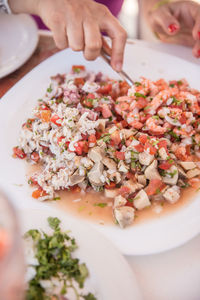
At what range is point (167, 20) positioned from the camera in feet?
5.52

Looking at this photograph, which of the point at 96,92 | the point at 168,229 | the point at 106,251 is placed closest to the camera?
the point at 106,251

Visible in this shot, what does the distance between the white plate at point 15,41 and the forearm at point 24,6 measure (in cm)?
4

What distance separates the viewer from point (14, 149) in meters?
1.29

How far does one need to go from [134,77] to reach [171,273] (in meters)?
0.98

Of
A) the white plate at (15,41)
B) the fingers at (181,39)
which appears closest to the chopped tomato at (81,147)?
the white plate at (15,41)

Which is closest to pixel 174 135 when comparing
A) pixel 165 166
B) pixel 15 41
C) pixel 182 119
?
pixel 182 119

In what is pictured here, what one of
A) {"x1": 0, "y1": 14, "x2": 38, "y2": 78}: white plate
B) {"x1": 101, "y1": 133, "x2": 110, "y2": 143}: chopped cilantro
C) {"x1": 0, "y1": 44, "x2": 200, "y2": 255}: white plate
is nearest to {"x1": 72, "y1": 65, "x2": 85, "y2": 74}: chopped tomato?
{"x1": 0, "y1": 44, "x2": 200, "y2": 255}: white plate

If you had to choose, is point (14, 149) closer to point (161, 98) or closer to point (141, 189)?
point (141, 189)

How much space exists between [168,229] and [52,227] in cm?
38

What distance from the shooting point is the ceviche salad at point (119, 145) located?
45.1 inches

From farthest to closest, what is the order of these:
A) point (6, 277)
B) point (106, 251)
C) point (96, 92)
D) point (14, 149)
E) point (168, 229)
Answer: point (96, 92)
point (14, 149)
point (168, 229)
point (106, 251)
point (6, 277)

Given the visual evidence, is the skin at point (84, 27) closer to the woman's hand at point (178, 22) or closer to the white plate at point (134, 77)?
the white plate at point (134, 77)

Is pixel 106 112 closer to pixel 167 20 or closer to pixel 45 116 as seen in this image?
pixel 45 116

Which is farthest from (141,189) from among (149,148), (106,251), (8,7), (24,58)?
(8,7)
